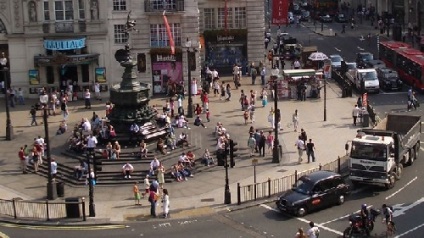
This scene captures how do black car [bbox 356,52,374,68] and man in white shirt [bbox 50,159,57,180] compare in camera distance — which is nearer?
man in white shirt [bbox 50,159,57,180]

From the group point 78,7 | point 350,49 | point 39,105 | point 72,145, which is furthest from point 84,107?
point 350,49

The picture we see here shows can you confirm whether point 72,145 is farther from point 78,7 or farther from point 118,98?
point 78,7

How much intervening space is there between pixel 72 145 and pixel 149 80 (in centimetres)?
1924

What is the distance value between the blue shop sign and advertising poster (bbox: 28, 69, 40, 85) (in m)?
2.29

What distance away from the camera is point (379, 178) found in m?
42.2

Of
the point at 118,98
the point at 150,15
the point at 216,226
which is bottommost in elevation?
the point at 216,226

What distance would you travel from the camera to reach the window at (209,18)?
7750 cm

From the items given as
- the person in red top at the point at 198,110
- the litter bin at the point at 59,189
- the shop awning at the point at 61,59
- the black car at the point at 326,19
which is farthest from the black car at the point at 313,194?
the black car at the point at 326,19

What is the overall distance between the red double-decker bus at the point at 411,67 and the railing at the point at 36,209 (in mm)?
37143

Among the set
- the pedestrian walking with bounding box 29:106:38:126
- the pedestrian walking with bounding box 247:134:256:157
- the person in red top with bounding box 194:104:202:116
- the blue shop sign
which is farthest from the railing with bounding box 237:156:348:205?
the blue shop sign

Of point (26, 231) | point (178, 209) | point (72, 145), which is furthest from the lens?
point (72, 145)

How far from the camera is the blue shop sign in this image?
6625 centimetres

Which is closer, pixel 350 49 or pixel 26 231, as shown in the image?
pixel 26 231

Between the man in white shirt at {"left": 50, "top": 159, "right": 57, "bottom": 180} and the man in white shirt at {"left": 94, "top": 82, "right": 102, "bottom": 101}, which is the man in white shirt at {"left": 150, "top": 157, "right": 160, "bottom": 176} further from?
the man in white shirt at {"left": 94, "top": 82, "right": 102, "bottom": 101}
